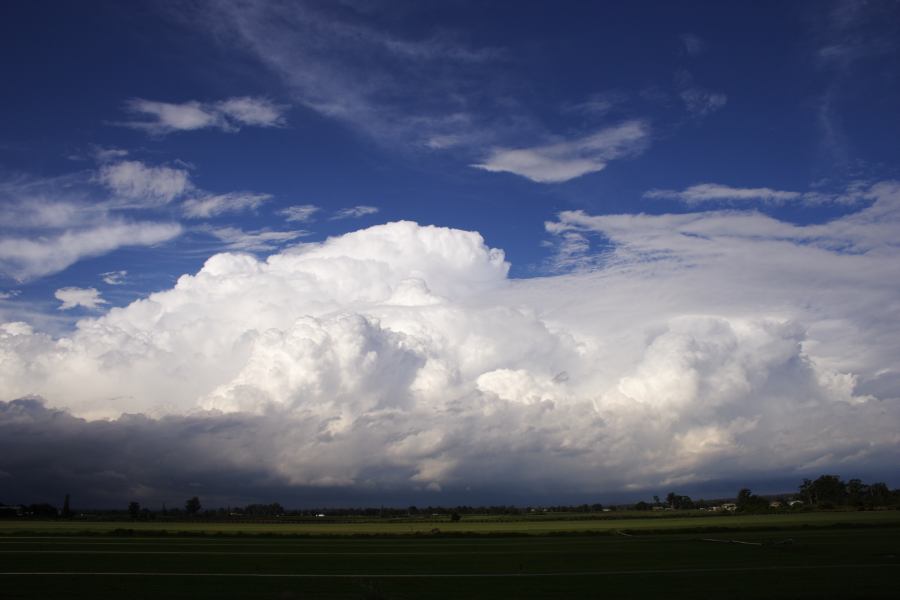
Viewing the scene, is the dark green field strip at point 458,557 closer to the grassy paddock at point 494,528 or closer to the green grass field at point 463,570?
the green grass field at point 463,570

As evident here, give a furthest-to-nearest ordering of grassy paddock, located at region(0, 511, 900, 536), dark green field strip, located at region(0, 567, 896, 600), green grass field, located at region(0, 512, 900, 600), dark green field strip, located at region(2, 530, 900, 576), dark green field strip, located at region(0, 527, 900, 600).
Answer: grassy paddock, located at region(0, 511, 900, 536), dark green field strip, located at region(2, 530, 900, 576), green grass field, located at region(0, 512, 900, 600), dark green field strip, located at region(0, 527, 900, 600), dark green field strip, located at region(0, 567, 896, 600)

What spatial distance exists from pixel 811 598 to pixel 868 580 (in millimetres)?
5969

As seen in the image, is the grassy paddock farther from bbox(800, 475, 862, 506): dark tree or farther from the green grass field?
bbox(800, 475, 862, 506): dark tree

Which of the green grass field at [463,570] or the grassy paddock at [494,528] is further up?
the green grass field at [463,570]

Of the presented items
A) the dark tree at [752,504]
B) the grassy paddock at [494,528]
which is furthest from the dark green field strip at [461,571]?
the dark tree at [752,504]

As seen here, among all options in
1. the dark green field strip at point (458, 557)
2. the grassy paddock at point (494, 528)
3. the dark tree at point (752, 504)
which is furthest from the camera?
the dark tree at point (752, 504)

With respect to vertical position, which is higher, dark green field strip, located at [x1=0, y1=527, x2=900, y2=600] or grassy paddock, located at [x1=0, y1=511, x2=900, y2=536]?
dark green field strip, located at [x1=0, y1=527, x2=900, y2=600]

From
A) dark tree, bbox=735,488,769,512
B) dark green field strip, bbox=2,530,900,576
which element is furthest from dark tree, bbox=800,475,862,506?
dark green field strip, bbox=2,530,900,576

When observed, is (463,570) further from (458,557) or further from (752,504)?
(752,504)

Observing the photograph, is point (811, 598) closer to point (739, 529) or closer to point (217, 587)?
point (217, 587)

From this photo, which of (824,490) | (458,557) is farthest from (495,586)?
(824,490)

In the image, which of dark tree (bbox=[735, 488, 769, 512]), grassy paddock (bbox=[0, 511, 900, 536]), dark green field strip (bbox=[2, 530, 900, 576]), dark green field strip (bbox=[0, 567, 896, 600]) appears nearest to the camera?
dark green field strip (bbox=[0, 567, 896, 600])

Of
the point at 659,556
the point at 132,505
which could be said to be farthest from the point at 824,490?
the point at 132,505

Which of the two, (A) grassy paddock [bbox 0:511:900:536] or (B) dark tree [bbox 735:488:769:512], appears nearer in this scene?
(A) grassy paddock [bbox 0:511:900:536]
